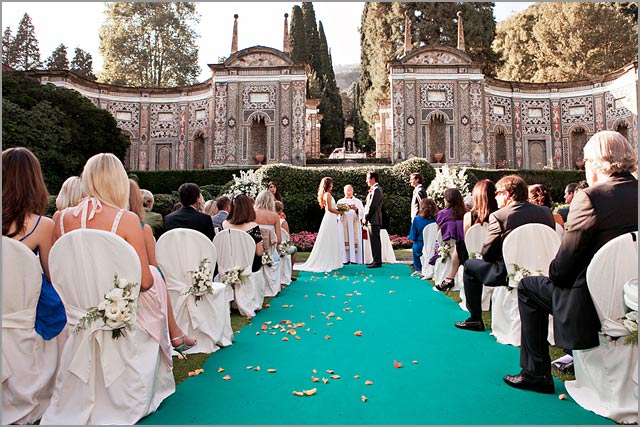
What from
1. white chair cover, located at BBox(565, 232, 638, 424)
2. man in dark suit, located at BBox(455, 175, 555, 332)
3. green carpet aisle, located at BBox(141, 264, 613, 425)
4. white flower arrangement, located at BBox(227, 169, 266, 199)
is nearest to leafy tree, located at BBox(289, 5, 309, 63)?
white flower arrangement, located at BBox(227, 169, 266, 199)

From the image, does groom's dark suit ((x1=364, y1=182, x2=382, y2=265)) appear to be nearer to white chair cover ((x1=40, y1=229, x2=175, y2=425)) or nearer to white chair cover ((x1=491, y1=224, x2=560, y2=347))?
white chair cover ((x1=491, y1=224, x2=560, y2=347))

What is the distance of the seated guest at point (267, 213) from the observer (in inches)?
283

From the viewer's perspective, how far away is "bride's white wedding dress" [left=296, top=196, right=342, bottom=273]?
33.2 ft

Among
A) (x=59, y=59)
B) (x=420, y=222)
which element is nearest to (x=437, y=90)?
(x=420, y=222)

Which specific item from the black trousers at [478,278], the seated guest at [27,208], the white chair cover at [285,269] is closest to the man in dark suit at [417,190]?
the white chair cover at [285,269]

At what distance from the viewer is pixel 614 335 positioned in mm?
2844

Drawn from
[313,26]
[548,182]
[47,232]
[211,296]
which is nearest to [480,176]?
A: [548,182]

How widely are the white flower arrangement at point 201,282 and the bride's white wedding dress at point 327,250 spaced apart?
557 cm

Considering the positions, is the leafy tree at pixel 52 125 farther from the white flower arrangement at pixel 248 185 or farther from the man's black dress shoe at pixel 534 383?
the man's black dress shoe at pixel 534 383

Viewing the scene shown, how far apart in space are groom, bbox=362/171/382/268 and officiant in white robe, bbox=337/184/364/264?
1.70 ft

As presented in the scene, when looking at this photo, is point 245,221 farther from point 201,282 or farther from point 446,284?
point 446,284

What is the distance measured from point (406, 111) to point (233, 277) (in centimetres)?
2277

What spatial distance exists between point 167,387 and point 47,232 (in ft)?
4.48

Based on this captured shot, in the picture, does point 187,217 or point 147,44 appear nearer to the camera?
point 187,217
